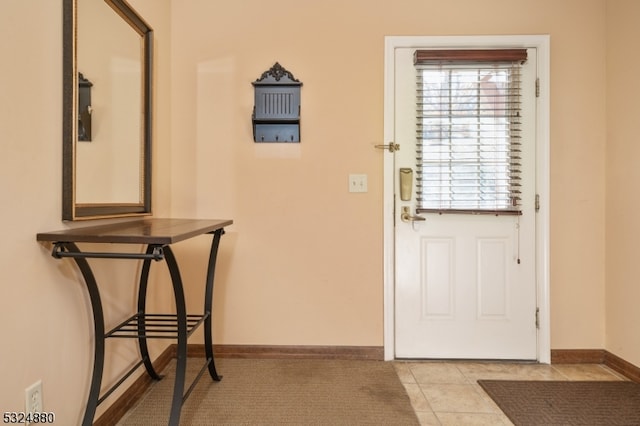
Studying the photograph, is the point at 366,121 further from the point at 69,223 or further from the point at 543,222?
the point at 69,223

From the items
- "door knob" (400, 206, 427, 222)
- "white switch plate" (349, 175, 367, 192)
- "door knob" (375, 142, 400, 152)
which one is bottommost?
"door knob" (400, 206, 427, 222)

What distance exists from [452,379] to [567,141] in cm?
164

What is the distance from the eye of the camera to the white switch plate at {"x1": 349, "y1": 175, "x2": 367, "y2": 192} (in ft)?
7.10

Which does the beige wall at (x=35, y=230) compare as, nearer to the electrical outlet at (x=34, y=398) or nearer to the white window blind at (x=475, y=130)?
the electrical outlet at (x=34, y=398)

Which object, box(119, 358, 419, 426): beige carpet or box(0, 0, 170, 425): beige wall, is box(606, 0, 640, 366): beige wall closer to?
box(119, 358, 419, 426): beige carpet

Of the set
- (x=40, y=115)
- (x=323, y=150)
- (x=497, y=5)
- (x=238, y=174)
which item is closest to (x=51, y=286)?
(x=40, y=115)

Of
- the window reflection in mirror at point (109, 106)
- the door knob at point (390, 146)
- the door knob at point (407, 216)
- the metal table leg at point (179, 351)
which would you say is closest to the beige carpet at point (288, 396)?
the metal table leg at point (179, 351)

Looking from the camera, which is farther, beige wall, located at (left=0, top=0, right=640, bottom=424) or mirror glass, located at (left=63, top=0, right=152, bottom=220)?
beige wall, located at (left=0, top=0, right=640, bottom=424)

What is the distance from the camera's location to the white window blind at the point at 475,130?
2.13m

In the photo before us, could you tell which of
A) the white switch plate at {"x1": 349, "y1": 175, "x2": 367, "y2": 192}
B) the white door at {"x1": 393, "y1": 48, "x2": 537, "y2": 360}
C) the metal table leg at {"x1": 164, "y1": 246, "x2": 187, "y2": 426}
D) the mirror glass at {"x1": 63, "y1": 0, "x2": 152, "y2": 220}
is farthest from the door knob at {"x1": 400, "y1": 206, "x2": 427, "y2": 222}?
the mirror glass at {"x1": 63, "y1": 0, "x2": 152, "y2": 220}

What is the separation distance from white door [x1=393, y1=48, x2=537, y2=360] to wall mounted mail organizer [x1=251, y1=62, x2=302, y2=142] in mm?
650

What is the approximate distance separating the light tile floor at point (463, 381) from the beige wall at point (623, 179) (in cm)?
32


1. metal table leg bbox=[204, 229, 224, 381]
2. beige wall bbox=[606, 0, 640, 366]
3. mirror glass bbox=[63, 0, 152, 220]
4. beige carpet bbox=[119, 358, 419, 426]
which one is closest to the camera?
mirror glass bbox=[63, 0, 152, 220]

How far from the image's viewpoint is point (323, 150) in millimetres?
2170
